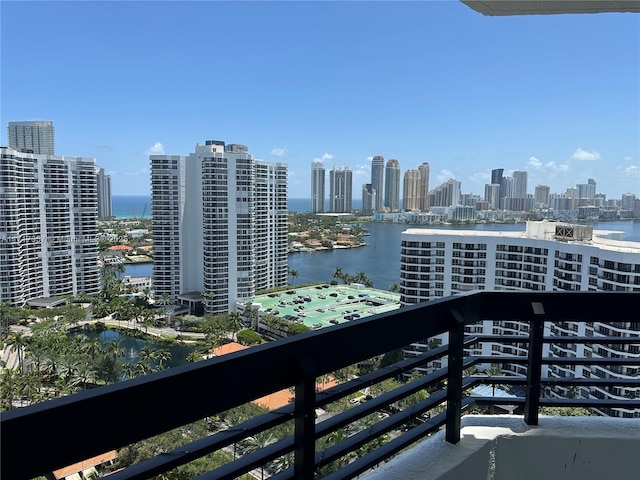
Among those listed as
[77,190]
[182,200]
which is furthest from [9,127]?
[182,200]

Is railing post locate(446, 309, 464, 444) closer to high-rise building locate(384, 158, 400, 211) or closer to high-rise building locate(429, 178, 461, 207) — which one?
high-rise building locate(429, 178, 461, 207)

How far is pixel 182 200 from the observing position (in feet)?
88.1

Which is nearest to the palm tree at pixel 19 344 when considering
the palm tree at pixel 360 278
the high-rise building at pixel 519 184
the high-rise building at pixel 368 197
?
the palm tree at pixel 360 278

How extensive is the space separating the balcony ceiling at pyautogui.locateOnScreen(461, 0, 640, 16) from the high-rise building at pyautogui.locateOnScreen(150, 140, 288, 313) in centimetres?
2329

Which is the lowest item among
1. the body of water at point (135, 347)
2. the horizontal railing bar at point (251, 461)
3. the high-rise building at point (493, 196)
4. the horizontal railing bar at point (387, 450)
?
the body of water at point (135, 347)

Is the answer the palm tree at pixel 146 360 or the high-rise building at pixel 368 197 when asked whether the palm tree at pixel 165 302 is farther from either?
the high-rise building at pixel 368 197

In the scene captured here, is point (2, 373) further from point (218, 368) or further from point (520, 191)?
point (520, 191)

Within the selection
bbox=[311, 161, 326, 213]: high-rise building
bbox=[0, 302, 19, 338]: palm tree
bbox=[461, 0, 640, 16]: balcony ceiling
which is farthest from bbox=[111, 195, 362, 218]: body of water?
bbox=[461, 0, 640, 16]: balcony ceiling

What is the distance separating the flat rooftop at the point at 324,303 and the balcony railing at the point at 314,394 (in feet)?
60.9

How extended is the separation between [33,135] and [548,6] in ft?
146

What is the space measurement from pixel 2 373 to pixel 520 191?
39.4m

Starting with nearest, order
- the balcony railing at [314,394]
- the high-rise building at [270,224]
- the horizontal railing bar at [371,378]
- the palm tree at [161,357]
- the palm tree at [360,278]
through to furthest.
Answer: the balcony railing at [314,394] < the horizontal railing bar at [371,378] < the palm tree at [161,357] < the high-rise building at [270,224] < the palm tree at [360,278]

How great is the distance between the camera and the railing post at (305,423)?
767 mm

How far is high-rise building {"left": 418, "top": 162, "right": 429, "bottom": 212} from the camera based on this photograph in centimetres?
5503
